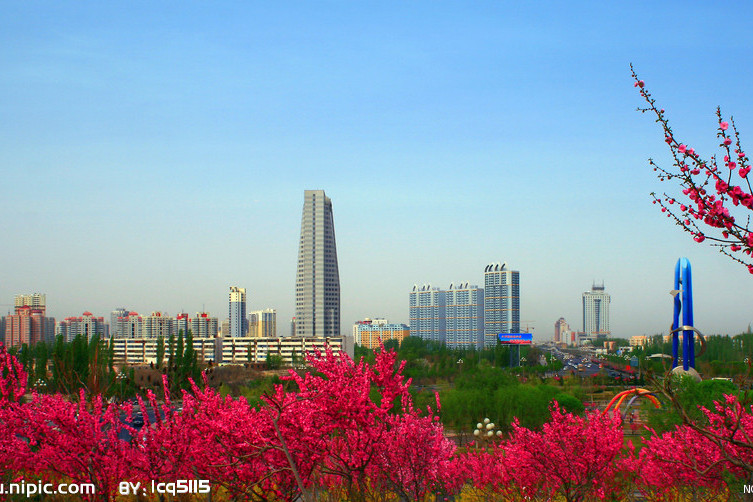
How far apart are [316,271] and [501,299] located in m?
62.3

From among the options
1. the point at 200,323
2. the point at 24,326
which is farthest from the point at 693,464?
the point at 24,326

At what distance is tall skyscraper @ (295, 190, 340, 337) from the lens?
148m

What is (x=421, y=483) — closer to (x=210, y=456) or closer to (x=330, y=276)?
(x=210, y=456)

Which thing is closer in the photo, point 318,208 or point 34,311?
point 318,208

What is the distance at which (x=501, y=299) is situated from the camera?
626ft

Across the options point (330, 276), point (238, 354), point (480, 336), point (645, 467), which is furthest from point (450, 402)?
point (480, 336)

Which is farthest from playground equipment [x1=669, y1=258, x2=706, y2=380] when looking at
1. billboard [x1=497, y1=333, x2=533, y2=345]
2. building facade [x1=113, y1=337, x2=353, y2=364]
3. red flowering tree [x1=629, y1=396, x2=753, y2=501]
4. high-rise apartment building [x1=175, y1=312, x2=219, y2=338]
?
high-rise apartment building [x1=175, y1=312, x2=219, y2=338]

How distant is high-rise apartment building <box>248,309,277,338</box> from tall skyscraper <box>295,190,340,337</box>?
31813 millimetres

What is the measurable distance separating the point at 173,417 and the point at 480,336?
619ft

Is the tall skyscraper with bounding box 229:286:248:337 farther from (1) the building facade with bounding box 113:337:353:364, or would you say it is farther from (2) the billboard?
Answer: (2) the billboard

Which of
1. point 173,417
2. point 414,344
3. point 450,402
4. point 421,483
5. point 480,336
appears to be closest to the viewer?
point 173,417

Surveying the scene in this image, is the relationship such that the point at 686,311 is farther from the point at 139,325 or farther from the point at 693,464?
the point at 139,325

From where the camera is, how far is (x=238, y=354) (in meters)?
137

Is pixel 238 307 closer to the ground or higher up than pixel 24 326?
higher up
